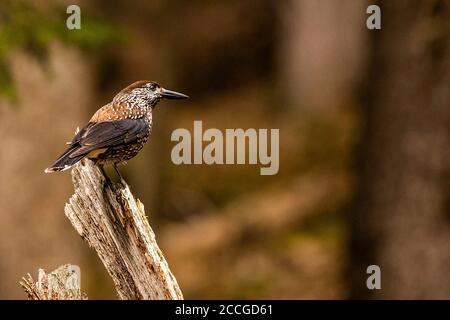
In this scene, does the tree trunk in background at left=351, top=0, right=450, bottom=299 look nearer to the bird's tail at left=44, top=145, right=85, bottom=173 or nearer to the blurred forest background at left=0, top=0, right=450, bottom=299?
the blurred forest background at left=0, top=0, right=450, bottom=299

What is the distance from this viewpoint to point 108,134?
3832 millimetres

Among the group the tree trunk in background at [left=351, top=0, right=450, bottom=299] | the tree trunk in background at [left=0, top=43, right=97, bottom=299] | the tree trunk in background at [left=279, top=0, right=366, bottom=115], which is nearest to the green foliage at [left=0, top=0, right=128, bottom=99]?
the tree trunk in background at [left=0, top=43, right=97, bottom=299]

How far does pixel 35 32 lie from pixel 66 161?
341 centimetres

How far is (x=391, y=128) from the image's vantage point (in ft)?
27.2

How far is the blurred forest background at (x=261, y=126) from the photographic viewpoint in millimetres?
7898

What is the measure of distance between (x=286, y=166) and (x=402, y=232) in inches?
304

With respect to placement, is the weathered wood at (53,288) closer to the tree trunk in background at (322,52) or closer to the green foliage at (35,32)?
the green foliage at (35,32)

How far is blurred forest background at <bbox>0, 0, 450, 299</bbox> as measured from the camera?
7898 mm

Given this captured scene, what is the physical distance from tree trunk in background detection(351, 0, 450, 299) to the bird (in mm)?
4449

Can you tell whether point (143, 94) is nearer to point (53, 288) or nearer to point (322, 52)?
point (53, 288)

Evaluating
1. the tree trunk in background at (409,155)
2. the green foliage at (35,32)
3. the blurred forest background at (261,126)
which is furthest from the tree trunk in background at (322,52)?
the green foliage at (35,32)

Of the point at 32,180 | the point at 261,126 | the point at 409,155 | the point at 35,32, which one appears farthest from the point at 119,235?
the point at 261,126

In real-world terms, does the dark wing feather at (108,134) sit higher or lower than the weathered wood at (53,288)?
higher

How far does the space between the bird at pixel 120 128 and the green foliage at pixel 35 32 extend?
9.41 feet
